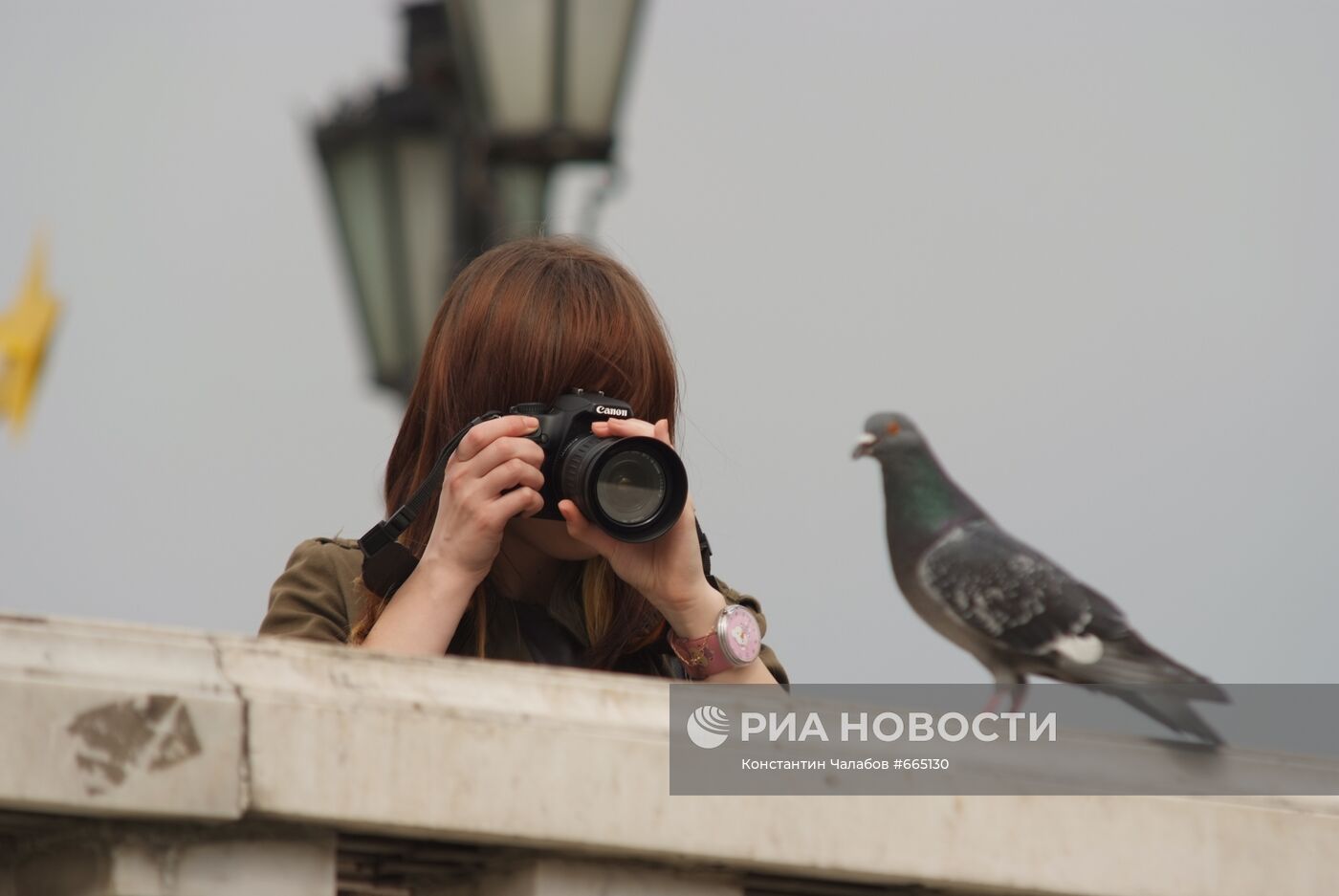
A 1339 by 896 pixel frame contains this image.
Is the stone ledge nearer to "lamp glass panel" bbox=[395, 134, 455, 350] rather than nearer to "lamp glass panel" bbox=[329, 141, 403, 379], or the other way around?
"lamp glass panel" bbox=[395, 134, 455, 350]

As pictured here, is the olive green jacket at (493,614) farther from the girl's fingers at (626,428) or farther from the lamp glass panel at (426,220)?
the lamp glass panel at (426,220)

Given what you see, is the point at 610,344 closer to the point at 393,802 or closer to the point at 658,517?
the point at 658,517

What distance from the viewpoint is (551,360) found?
277 cm

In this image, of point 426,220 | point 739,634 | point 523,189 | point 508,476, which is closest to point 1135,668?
point 739,634

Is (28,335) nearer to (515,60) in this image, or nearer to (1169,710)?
(515,60)

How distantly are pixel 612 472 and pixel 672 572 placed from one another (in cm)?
18

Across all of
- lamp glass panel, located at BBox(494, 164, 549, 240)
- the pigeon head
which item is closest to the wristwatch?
the pigeon head

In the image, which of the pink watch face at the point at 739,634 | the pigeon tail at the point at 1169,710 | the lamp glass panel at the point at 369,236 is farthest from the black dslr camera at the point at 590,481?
the lamp glass panel at the point at 369,236

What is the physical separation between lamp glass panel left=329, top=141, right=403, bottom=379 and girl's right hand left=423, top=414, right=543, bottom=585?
2.69 metres

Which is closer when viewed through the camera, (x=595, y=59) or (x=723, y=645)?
(x=723, y=645)

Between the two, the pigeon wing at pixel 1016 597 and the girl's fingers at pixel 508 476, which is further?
the pigeon wing at pixel 1016 597

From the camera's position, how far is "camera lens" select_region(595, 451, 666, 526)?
8.50 feet

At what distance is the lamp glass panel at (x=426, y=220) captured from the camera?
5.32m

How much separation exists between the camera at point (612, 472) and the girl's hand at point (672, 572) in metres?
0.04
